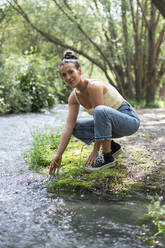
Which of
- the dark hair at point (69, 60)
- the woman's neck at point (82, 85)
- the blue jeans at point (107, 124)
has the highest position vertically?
the dark hair at point (69, 60)

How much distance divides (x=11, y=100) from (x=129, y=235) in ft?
26.0

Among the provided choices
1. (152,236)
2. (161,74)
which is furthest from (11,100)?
(161,74)

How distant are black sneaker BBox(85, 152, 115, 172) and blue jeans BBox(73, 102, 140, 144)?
0.85 ft

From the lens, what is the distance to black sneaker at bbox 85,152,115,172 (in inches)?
136

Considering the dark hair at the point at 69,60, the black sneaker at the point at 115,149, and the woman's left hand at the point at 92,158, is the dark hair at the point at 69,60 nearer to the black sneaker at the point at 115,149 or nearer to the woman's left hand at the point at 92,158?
the woman's left hand at the point at 92,158

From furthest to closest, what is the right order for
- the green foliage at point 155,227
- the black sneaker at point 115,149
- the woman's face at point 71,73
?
1. the black sneaker at point 115,149
2. the woman's face at point 71,73
3. the green foliage at point 155,227

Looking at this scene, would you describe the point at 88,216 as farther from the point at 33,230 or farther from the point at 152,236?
the point at 152,236

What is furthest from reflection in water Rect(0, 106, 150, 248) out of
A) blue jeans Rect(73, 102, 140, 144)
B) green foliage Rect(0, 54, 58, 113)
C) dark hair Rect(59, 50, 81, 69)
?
green foliage Rect(0, 54, 58, 113)

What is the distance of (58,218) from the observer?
2438 millimetres

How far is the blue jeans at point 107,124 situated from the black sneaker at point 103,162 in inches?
10.2

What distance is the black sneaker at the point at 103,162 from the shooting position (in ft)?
11.3

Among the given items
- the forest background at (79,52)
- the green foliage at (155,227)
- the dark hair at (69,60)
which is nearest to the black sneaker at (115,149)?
the dark hair at (69,60)

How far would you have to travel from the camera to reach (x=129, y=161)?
3.79 m

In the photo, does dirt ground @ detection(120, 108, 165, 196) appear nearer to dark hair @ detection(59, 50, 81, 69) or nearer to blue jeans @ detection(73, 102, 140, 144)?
blue jeans @ detection(73, 102, 140, 144)
